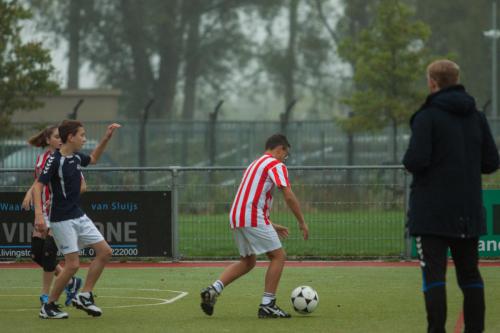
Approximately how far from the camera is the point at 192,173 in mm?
18969

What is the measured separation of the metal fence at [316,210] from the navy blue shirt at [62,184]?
20.1ft

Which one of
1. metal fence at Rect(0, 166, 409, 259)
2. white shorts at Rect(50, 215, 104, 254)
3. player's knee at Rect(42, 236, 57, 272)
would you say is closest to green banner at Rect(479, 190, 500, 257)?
metal fence at Rect(0, 166, 409, 259)

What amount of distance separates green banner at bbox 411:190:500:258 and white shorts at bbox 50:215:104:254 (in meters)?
7.57

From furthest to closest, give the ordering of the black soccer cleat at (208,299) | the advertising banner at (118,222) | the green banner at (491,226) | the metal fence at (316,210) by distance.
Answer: the metal fence at (316,210), the advertising banner at (118,222), the green banner at (491,226), the black soccer cleat at (208,299)

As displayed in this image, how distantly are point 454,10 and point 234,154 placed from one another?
27.7m

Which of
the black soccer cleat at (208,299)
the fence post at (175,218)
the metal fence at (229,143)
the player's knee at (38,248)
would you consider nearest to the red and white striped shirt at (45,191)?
the player's knee at (38,248)

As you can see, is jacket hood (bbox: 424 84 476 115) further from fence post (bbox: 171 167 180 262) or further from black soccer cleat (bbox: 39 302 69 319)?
fence post (bbox: 171 167 180 262)

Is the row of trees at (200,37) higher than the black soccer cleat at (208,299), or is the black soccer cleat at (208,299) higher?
the row of trees at (200,37)

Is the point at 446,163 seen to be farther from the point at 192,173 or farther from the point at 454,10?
the point at 454,10

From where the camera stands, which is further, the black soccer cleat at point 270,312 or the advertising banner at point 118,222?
the advertising banner at point 118,222

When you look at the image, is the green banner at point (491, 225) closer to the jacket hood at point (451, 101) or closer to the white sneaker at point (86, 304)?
the white sneaker at point (86, 304)

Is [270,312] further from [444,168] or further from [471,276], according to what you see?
[444,168]

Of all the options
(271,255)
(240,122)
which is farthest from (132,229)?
(240,122)

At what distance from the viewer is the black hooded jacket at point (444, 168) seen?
309 inches
